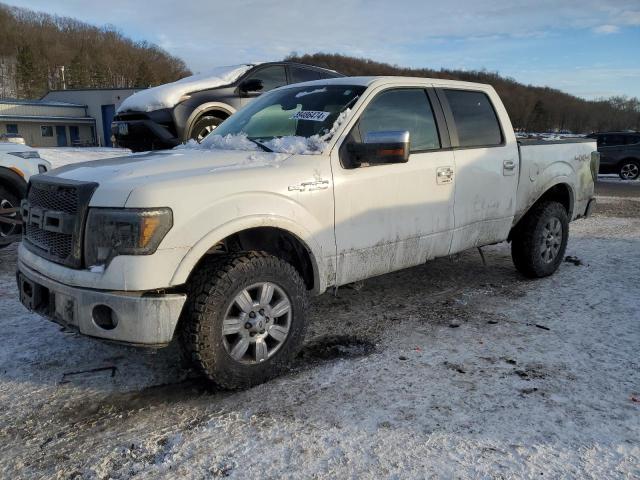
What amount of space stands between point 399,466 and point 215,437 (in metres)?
0.87

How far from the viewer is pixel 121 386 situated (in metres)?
3.03

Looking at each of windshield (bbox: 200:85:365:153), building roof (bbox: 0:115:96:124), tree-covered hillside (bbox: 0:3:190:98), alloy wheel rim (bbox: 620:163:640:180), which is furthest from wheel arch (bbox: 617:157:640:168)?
tree-covered hillside (bbox: 0:3:190:98)

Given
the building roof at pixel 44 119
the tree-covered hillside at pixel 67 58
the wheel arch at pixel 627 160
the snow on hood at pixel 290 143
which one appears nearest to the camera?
the snow on hood at pixel 290 143

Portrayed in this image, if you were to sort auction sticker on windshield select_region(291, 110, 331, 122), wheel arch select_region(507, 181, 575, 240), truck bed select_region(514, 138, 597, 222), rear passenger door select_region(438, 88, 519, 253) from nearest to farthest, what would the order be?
auction sticker on windshield select_region(291, 110, 331, 122) → rear passenger door select_region(438, 88, 519, 253) → truck bed select_region(514, 138, 597, 222) → wheel arch select_region(507, 181, 575, 240)

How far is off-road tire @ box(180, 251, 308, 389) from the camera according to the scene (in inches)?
107

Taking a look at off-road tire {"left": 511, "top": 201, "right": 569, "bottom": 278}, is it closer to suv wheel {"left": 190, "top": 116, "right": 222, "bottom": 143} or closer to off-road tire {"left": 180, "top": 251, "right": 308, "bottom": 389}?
off-road tire {"left": 180, "top": 251, "right": 308, "bottom": 389}

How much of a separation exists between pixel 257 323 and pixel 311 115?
5.06 feet

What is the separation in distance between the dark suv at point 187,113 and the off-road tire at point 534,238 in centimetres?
449

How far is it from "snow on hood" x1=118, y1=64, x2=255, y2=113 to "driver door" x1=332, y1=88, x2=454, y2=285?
14.6ft

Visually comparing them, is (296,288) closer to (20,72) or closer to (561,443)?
(561,443)

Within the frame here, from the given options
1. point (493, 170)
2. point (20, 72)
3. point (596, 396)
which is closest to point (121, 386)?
point (596, 396)

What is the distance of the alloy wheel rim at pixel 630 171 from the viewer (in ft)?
58.6

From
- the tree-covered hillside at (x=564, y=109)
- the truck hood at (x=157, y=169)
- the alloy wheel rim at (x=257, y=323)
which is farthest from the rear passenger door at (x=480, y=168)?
the tree-covered hillside at (x=564, y=109)

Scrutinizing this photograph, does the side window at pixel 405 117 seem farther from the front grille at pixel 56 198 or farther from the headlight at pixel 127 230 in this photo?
the front grille at pixel 56 198
